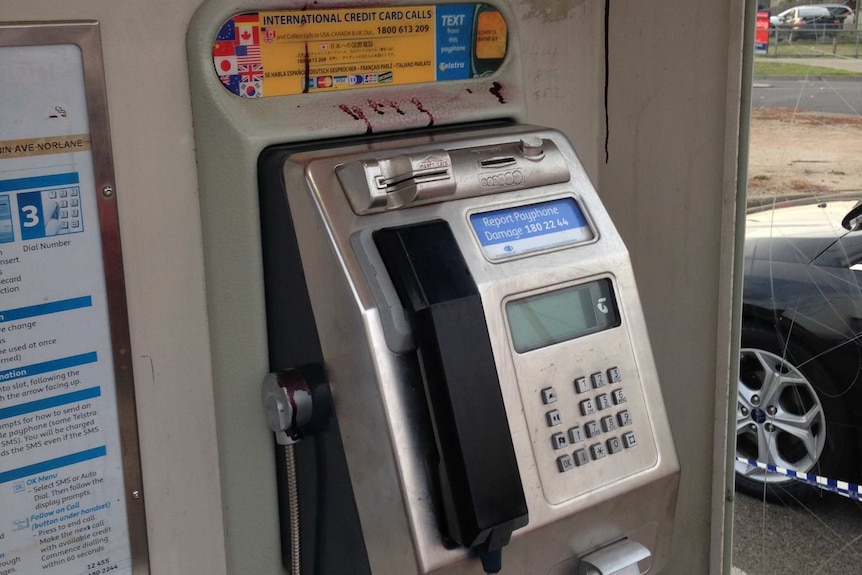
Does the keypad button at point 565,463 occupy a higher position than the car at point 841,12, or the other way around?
the car at point 841,12

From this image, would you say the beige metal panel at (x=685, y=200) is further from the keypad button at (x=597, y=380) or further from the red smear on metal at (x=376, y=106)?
the red smear on metal at (x=376, y=106)

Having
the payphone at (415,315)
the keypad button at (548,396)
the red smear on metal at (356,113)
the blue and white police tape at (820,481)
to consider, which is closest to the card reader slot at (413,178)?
the payphone at (415,315)

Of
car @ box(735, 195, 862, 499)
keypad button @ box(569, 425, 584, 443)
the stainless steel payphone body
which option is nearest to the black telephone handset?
the stainless steel payphone body

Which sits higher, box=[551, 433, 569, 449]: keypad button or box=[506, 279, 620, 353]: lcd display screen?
box=[506, 279, 620, 353]: lcd display screen

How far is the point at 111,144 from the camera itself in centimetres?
102

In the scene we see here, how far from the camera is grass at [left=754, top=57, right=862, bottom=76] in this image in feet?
5.00

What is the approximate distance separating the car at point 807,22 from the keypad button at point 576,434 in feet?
2.76

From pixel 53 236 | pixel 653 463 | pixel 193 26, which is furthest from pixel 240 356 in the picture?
pixel 653 463

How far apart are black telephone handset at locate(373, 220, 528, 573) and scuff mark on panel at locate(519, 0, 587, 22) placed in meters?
0.54

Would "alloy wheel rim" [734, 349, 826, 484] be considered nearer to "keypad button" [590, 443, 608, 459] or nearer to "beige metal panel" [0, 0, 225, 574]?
"keypad button" [590, 443, 608, 459]

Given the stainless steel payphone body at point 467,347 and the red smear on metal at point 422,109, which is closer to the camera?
the stainless steel payphone body at point 467,347

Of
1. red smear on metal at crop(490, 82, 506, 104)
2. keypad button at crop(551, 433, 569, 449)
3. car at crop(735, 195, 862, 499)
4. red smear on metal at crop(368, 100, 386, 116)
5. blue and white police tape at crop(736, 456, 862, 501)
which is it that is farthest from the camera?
blue and white police tape at crop(736, 456, 862, 501)

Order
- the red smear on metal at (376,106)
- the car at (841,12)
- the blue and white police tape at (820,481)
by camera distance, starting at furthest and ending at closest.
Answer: the blue and white police tape at (820,481), the car at (841,12), the red smear on metal at (376,106)

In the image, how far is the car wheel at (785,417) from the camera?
171 centimetres
